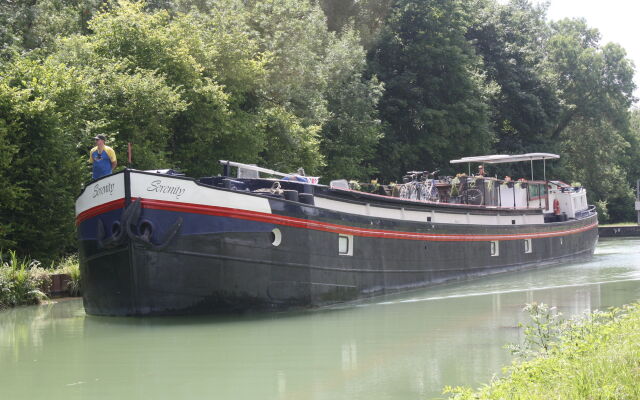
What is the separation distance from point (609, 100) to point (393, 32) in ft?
70.7

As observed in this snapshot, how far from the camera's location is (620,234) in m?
50.7

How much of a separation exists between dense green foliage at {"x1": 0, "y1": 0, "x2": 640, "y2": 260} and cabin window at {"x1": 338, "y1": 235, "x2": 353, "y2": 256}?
659 cm

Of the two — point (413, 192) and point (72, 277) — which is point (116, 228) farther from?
point (413, 192)

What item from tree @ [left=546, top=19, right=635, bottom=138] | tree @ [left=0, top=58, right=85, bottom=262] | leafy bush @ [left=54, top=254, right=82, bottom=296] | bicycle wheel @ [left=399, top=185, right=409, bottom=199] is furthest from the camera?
tree @ [left=546, top=19, right=635, bottom=138]

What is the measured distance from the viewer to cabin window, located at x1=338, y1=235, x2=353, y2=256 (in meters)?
15.7

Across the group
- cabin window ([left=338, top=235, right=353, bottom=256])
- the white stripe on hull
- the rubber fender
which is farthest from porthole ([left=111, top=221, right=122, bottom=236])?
cabin window ([left=338, top=235, right=353, bottom=256])

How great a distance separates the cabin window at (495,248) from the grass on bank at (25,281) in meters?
12.1

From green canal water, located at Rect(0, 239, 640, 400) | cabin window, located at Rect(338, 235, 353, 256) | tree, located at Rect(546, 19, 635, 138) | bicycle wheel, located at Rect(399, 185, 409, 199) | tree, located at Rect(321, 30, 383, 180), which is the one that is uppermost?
tree, located at Rect(546, 19, 635, 138)

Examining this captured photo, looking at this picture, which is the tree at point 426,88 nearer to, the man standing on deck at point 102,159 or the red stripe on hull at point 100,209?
the man standing on deck at point 102,159

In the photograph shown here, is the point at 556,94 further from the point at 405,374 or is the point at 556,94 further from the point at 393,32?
the point at 405,374

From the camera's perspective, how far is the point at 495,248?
23.5 metres

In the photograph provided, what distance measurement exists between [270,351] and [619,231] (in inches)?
1783

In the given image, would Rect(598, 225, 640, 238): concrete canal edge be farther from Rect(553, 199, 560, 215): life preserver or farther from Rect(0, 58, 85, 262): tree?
Rect(0, 58, 85, 262): tree

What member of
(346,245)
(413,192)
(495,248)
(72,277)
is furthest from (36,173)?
(495,248)
